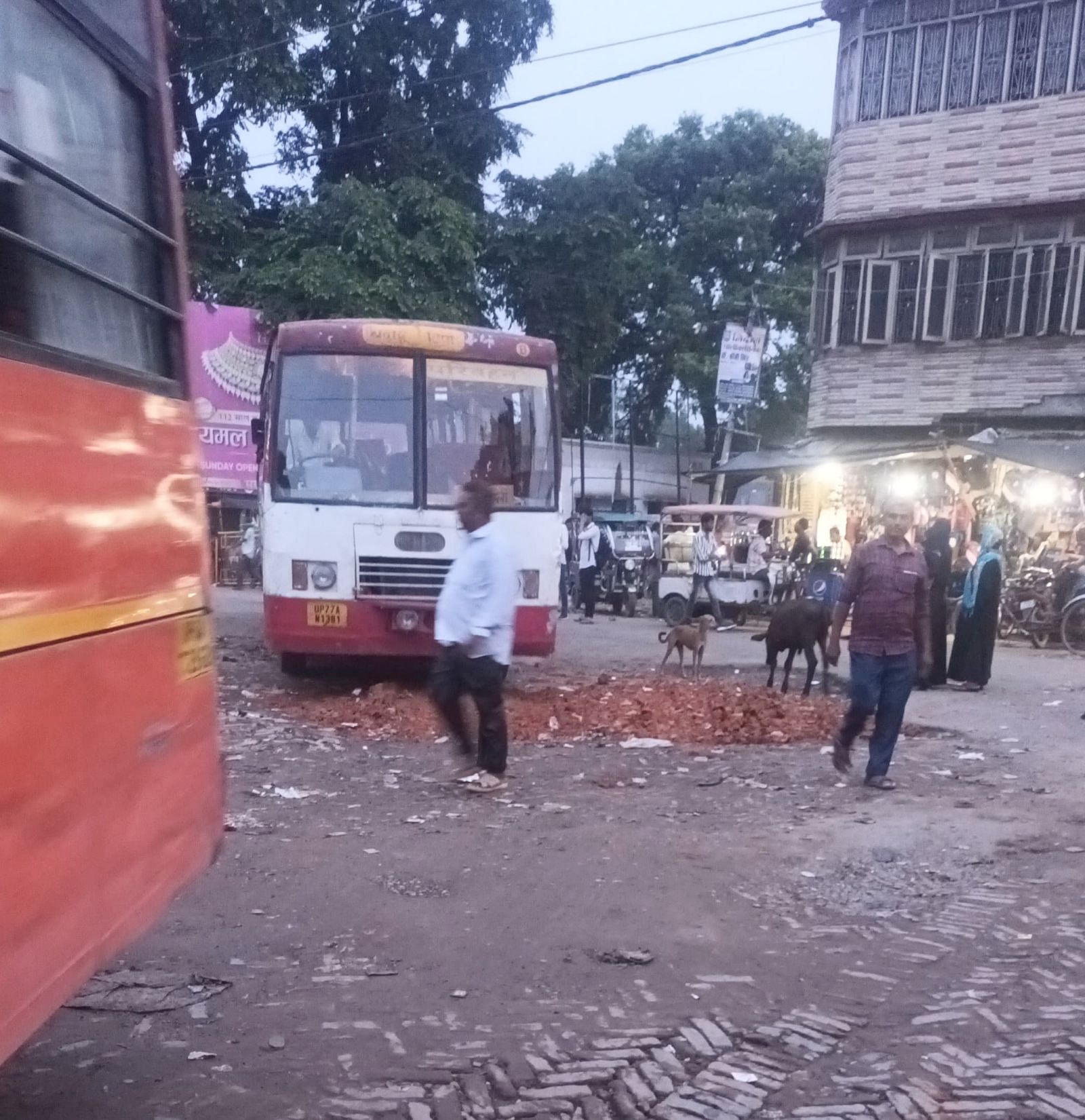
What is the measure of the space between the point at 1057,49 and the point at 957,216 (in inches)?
113

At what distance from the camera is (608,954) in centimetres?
473

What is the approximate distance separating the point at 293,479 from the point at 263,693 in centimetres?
213

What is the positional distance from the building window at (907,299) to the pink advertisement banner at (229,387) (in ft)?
36.8

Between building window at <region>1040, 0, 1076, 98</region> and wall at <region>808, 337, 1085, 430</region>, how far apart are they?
4.03 meters

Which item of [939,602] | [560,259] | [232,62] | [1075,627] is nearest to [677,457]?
[560,259]

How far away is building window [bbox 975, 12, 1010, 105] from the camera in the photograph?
19.9 meters

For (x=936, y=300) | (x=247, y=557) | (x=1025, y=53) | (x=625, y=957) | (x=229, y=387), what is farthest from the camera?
(x=247, y=557)

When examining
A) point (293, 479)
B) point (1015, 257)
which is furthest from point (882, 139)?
point (293, 479)

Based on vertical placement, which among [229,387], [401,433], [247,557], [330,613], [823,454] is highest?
[229,387]

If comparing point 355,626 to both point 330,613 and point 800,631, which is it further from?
point 800,631

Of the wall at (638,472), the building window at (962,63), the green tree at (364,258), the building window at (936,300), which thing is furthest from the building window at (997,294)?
the wall at (638,472)

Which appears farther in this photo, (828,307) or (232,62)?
(828,307)

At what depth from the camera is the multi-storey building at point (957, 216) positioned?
19719mm

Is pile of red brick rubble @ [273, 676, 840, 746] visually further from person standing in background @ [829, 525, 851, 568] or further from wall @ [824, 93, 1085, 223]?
wall @ [824, 93, 1085, 223]
